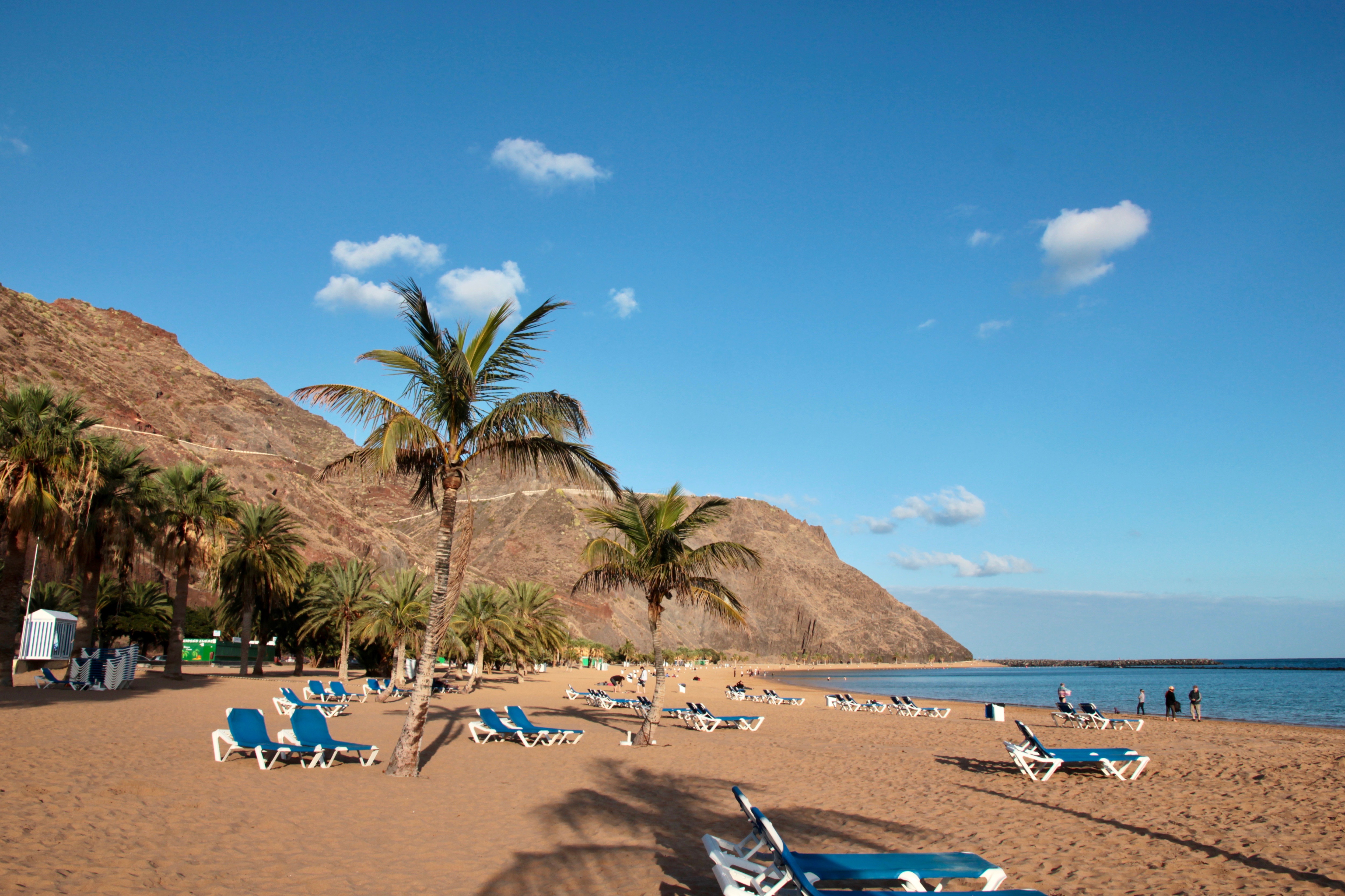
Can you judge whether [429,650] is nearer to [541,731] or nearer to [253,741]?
[253,741]

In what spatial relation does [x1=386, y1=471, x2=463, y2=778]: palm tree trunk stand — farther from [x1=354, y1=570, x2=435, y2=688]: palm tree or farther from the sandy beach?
[x1=354, y1=570, x2=435, y2=688]: palm tree

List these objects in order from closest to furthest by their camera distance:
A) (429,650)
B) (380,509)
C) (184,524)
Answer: (429,650) < (184,524) < (380,509)

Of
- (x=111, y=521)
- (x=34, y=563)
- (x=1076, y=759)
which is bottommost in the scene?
(x=1076, y=759)

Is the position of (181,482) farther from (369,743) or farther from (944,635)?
(944,635)

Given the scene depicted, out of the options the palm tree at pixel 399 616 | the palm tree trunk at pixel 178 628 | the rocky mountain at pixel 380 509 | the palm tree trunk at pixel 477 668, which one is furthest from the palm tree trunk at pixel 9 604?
the rocky mountain at pixel 380 509

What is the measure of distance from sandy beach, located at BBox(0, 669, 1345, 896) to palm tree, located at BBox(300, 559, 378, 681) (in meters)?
12.5

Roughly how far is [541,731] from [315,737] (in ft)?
15.5

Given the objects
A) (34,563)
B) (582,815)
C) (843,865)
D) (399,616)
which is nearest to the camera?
(843,865)

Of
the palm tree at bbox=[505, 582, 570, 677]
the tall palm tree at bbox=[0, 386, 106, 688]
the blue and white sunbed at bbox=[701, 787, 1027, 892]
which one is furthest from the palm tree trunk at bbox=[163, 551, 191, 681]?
the blue and white sunbed at bbox=[701, 787, 1027, 892]

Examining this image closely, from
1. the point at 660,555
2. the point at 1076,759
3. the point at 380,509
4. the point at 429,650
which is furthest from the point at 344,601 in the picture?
the point at 380,509

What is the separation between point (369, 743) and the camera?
13.3m

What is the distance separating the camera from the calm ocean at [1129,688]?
39.2 metres

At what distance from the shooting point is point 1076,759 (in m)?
11.1

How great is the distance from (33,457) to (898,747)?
2007cm
